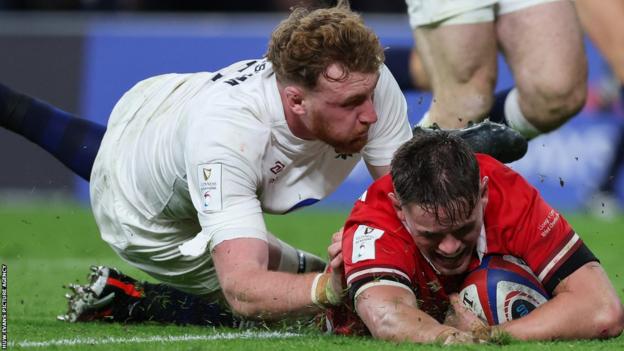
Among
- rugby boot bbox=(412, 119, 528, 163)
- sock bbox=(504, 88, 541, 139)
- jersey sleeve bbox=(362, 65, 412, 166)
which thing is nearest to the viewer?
jersey sleeve bbox=(362, 65, 412, 166)

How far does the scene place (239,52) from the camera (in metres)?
13.3

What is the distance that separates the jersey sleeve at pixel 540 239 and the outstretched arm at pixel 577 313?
46mm

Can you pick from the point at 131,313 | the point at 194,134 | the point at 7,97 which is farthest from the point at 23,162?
the point at 194,134

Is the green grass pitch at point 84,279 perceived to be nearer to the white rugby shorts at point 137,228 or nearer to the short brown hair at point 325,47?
the white rugby shorts at point 137,228

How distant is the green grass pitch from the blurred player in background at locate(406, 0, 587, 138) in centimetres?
102

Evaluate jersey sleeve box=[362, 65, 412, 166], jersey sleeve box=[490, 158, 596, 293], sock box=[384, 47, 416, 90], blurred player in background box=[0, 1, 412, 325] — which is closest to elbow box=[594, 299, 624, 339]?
jersey sleeve box=[490, 158, 596, 293]

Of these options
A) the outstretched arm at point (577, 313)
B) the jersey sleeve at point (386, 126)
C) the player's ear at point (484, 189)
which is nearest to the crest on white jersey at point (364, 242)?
the player's ear at point (484, 189)

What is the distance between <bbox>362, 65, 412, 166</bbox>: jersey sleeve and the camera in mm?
5410

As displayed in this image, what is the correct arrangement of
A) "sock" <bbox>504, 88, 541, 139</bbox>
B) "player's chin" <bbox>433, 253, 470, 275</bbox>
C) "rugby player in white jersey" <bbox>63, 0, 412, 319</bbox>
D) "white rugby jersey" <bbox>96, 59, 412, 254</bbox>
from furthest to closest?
"sock" <bbox>504, 88, 541, 139</bbox> < "white rugby jersey" <bbox>96, 59, 412, 254</bbox> < "rugby player in white jersey" <bbox>63, 0, 412, 319</bbox> < "player's chin" <bbox>433, 253, 470, 275</bbox>

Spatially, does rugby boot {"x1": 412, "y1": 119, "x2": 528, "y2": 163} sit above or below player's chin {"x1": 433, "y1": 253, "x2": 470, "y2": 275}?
above

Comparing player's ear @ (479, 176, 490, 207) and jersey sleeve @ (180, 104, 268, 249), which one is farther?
jersey sleeve @ (180, 104, 268, 249)

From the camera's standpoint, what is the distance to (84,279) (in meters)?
7.41

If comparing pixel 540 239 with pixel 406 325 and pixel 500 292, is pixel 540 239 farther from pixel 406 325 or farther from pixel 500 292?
pixel 406 325

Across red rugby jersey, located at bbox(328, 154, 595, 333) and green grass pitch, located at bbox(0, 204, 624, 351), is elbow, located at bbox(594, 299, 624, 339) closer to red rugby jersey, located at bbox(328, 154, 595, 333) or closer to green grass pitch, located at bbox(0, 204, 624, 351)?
green grass pitch, located at bbox(0, 204, 624, 351)
